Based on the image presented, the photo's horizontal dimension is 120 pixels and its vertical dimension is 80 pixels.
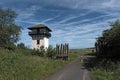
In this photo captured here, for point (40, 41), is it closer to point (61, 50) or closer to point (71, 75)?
point (61, 50)

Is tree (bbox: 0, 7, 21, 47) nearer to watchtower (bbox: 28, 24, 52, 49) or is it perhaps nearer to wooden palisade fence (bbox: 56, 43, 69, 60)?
watchtower (bbox: 28, 24, 52, 49)

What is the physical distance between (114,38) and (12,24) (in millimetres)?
37677

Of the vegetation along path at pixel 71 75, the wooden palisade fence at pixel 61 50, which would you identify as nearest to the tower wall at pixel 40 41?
the wooden palisade fence at pixel 61 50

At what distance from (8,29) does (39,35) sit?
8.41 meters

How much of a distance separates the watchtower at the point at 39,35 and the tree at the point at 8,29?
4.05 m

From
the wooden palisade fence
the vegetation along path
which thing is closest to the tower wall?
the wooden palisade fence

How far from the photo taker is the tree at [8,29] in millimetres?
55906

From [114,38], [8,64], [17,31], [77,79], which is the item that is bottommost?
[77,79]

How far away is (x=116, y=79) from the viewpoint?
57.2 feet

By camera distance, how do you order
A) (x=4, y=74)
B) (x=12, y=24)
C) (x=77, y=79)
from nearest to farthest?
(x=4, y=74)
(x=77, y=79)
(x=12, y=24)

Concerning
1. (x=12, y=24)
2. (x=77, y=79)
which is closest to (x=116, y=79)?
(x=77, y=79)

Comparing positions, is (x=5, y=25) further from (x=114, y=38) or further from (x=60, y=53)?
(x=114, y=38)

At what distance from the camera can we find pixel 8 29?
56.9 metres

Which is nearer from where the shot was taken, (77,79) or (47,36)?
(77,79)
